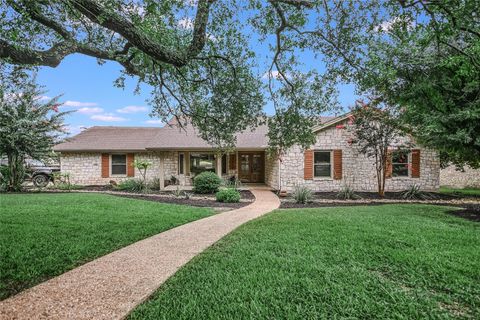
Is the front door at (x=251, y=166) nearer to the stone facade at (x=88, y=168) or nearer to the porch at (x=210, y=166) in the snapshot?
the porch at (x=210, y=166)

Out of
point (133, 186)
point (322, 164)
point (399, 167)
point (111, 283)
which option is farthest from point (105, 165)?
point (399, 167)

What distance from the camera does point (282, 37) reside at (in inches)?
265

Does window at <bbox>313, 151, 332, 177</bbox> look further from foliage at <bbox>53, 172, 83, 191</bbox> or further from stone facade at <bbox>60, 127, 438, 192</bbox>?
foliage at <bbox>53, 172, 83, 191</bbox>

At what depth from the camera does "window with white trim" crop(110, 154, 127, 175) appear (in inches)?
713

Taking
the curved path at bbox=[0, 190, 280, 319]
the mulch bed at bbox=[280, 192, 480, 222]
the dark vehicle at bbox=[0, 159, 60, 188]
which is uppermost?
the dark vehicle at bbox=[0, 159, 60, 188]

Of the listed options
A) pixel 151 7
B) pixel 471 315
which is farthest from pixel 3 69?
pixel 471 315

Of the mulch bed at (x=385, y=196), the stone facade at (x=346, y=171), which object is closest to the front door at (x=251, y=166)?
the stone facade at (x=346, y=171)

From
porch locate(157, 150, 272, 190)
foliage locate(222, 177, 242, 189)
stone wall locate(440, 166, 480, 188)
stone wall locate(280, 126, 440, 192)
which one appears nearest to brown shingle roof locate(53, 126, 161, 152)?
porch locate(157, 150, 272, 190)

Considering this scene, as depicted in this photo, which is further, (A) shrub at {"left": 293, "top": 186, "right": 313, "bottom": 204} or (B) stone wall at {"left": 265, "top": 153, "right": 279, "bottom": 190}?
(B) stone wall at {"left": 265, "top": 153, "right": 279, "bottom": 190}

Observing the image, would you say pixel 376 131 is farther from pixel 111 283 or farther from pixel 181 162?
pixel 111 283

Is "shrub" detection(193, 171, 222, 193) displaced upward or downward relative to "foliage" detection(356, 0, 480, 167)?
downward

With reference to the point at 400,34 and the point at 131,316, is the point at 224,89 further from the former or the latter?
the point at 131,316

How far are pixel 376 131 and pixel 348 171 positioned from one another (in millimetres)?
2640

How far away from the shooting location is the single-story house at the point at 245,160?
1455 cm
